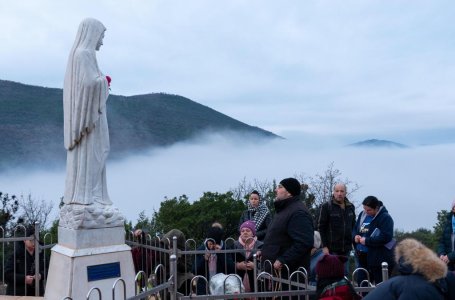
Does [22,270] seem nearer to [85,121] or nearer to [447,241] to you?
[85,121]

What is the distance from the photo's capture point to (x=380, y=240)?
656 cm

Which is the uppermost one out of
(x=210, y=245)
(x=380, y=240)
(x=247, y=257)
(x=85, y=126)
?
(x=85, y=126)

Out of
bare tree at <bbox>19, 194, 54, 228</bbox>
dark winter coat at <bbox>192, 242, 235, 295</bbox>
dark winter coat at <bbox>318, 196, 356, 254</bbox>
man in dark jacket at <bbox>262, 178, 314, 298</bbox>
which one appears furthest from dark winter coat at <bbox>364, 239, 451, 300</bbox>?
bare tree at <bbox>19, 194, 54, 228</bbox>

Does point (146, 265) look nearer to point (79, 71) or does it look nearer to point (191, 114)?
point (79, 71)

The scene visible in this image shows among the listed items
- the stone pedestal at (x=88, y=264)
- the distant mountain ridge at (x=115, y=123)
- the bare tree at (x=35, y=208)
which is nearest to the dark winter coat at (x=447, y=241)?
the stone pedestal at (x=88, y=264)

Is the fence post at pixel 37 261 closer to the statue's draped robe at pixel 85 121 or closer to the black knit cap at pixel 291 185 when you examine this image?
the statue's draped robe at pixel 85 121

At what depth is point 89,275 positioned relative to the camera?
19.3 ft

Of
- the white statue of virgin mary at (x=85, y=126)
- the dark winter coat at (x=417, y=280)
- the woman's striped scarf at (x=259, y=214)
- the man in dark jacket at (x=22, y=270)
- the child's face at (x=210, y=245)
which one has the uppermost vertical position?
the white statue of virgin mary at (x=85, y=126)

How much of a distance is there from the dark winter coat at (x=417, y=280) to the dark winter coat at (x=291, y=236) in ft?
6.08

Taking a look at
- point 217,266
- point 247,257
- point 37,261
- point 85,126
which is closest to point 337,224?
point 247,257

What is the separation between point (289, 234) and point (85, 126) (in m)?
2.76

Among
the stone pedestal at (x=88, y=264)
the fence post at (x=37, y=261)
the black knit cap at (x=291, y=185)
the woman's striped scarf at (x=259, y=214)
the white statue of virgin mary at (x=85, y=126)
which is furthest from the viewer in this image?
the woman's striped scarf at (x=259, y=214)

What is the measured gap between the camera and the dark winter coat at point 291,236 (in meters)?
5.31

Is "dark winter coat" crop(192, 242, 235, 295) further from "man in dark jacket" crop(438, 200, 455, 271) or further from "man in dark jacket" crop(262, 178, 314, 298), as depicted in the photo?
"man in dark jacket" crop(438, 200, 455, 271)
